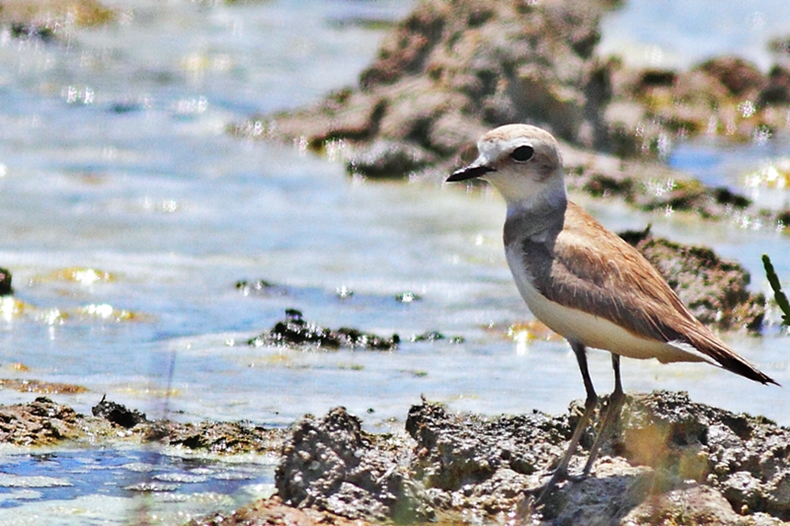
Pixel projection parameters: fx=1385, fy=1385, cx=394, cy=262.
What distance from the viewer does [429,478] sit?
5090 millimetres

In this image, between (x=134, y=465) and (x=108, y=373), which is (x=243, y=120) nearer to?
(x=108, y=373)

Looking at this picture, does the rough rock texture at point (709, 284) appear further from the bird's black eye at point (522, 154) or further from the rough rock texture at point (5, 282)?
the rough rock texture at point (5, 282)

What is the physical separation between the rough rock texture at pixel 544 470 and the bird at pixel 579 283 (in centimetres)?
10

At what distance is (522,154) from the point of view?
5762 millimetres

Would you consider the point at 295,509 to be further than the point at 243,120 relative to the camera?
No

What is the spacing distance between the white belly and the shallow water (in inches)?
41.1

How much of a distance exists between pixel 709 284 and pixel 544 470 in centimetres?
304

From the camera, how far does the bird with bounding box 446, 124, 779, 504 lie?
5.09m

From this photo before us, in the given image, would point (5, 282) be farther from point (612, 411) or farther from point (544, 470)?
point (612, 411)

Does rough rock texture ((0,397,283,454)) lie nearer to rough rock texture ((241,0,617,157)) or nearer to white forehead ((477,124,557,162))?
white forehead ((477,124,557,162))

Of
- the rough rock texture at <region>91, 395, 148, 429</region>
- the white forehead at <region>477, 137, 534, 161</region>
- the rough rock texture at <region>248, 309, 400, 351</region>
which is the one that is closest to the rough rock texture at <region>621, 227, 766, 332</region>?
the rough rock texture at <region>248, 309, 400, 351</region>

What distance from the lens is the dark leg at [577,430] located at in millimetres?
4996

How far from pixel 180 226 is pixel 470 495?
5429 mm

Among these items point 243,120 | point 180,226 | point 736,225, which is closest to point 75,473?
point 180,226
